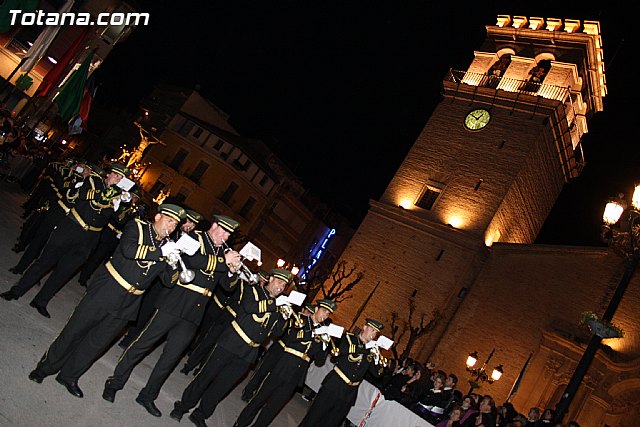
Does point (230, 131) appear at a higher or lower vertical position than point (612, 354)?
higher

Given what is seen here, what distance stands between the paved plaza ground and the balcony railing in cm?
2448

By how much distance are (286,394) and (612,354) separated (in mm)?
15865

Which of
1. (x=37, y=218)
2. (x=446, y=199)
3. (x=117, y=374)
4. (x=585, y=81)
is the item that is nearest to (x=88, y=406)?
(x=117, y=374)

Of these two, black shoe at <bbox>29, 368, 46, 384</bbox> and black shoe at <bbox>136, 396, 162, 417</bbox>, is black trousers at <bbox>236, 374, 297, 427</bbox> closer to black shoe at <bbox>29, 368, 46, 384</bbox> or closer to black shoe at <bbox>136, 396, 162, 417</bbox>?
black shoe at <bbox>136, 396, 162, 417</bbox>

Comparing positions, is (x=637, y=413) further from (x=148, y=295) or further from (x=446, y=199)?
(x=148, y=295)

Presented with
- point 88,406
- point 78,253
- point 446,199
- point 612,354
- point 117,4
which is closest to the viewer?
point 88,406

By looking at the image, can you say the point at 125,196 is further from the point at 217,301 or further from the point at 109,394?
the point at 217,301

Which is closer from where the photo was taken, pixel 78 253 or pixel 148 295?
pixel 78 253

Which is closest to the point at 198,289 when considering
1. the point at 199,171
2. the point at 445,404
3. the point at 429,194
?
the point at 445,404

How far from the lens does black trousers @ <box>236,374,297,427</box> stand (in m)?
7.63

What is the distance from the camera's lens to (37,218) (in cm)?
1104

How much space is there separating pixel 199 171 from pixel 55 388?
49.5 m

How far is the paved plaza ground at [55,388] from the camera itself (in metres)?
4.93

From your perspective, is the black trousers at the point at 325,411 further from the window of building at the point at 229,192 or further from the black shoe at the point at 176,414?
the window of building at the point at 229,192
